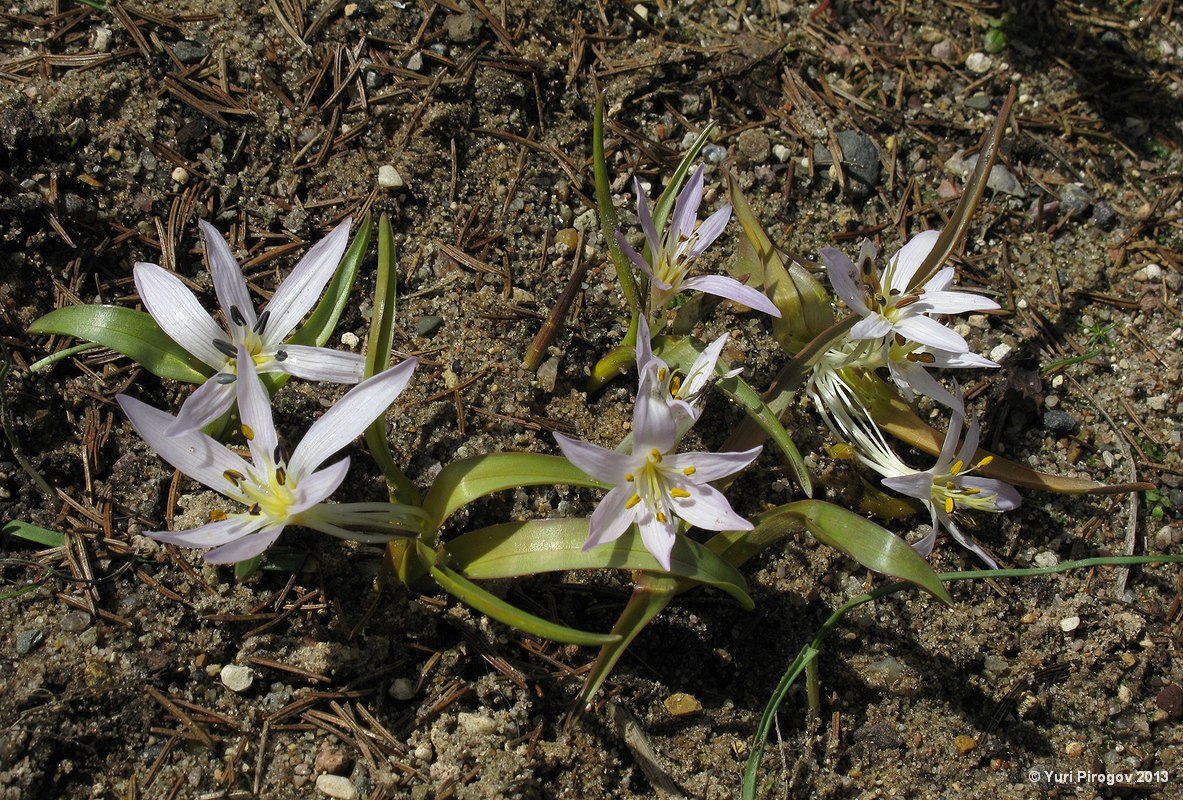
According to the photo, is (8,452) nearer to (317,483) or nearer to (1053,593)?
(317,483)

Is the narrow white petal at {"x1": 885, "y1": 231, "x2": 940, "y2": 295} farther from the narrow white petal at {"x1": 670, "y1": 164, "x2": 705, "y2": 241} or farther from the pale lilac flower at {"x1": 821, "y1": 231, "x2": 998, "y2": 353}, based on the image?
the narrow white petal at {"x1": 670, "y1": 164, "x2": 705, "y2": 241}

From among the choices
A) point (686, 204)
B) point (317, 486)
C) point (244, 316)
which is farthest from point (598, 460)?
point (244, 316)

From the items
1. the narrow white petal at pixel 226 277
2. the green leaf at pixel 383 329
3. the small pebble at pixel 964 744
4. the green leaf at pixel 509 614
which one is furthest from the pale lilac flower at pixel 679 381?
the small pebble at pixel 964 744

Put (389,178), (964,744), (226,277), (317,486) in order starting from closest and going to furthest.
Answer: (317,486), (226,277), (964,744), (389,178)

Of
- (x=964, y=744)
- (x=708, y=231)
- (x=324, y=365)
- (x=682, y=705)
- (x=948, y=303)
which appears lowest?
(x=964, y=744)

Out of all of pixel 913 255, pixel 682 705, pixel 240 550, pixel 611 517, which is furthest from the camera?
pixel 913 255

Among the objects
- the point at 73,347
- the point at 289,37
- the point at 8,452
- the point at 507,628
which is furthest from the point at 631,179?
the point at 8,452

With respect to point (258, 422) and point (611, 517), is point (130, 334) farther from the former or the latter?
point (611, 517)
